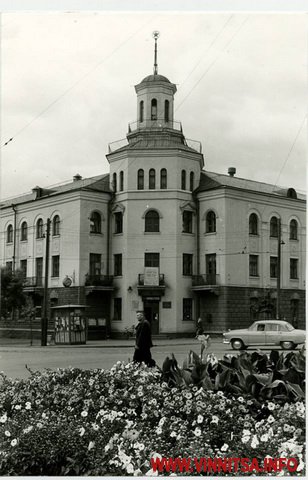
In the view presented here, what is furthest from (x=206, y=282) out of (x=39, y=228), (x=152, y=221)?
(x=39, y=228)

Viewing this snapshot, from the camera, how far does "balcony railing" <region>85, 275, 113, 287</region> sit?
38.2 m

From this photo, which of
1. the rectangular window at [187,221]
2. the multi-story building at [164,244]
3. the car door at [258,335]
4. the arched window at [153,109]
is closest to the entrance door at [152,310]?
the multi-story building at [164,244]

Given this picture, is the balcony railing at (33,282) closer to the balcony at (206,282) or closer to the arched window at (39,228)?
the arched window at (39,228)

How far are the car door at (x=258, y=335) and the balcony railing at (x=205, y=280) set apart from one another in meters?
11.6

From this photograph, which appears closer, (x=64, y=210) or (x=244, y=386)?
(x=244, y=386)

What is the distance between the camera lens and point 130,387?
8.00 meters

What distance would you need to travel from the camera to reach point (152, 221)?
3997cm

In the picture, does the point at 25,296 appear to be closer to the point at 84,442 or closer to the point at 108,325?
the point at 108,325

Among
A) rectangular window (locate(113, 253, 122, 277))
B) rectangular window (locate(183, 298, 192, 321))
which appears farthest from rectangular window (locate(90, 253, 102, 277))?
rectangular window (locate(183, 298, 192, 321))

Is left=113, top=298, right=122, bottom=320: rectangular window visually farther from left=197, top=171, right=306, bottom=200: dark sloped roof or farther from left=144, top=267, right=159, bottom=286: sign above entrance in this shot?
left=197, top=171, right=306, bottom=200: dark sloped roof

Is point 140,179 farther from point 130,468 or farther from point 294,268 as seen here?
point 130,468

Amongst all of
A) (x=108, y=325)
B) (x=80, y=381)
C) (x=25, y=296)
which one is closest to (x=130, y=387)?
(x=80, y=381)

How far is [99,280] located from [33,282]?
13.6 feet

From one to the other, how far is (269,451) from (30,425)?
2.57m
